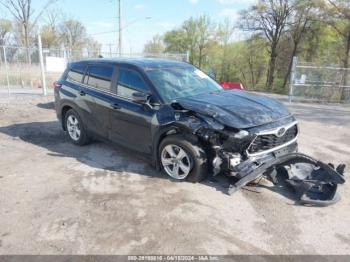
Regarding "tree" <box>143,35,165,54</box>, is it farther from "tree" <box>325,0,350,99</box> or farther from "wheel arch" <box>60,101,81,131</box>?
"wheel arch" <box>60,101,81,131</box>

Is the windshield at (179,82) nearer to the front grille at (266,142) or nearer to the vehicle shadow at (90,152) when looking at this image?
the vehicle shadow at (90,152)

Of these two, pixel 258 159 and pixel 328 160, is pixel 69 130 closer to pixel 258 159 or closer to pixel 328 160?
pixel 258 159

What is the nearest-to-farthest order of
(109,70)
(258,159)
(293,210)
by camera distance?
(293,210)
(258,159)
(109,70)

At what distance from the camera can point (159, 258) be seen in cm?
278

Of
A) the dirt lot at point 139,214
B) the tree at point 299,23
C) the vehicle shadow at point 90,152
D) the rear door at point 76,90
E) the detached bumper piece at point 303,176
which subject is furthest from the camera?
the tree at point 299,23

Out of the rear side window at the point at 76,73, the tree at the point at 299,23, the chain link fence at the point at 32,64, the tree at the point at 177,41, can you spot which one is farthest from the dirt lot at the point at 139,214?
the tree at the point at 177,41

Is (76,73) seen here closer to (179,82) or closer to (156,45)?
(179,82)

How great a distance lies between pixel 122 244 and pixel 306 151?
447 cm

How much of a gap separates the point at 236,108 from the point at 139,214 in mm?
1987

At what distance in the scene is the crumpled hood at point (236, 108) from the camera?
3.80 m

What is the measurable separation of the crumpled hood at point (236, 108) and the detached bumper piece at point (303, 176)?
0.55 meters

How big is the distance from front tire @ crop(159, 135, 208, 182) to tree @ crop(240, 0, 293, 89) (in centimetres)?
2789

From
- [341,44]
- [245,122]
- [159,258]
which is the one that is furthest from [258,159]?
[341,44]

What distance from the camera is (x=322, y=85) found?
1388 cm
